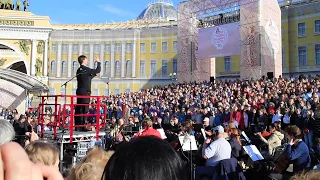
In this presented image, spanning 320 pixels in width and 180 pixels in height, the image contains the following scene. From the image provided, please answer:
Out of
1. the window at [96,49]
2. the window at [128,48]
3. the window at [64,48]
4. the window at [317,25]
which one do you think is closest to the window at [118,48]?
the window at [128,48]

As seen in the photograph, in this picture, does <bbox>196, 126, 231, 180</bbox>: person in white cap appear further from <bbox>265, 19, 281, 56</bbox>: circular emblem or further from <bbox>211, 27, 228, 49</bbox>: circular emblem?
<bbox>211, 27, 228, 49</bbox>: circular emblem

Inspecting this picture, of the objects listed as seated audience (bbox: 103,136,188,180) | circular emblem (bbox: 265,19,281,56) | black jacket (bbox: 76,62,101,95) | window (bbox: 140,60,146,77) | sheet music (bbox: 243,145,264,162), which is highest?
circular emblem (bbox: 265,19,281,56)

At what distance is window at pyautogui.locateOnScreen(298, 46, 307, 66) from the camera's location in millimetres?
38650

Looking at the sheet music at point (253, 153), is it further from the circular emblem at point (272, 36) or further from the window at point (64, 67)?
the window at point (64, 67)

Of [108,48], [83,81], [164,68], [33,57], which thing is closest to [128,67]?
[108,48]

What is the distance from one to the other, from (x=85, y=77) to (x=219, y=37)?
2365 cm

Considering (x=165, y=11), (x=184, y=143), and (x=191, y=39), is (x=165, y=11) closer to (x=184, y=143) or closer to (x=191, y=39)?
(x=191, y=39)

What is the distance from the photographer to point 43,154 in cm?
312

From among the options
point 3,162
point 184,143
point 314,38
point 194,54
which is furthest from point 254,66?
point 3,162

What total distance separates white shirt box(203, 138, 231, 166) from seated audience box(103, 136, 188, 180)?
545 cm

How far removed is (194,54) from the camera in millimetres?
33812

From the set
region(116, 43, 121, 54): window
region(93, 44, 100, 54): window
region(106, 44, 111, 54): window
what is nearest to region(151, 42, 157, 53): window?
region(116, 43, 121, 54): window

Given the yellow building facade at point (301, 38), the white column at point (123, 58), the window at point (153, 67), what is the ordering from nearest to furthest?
1. the yellow building facade at point (301, 38)
2. the window at point (153, 67)
3. the white column at point (123, 58)

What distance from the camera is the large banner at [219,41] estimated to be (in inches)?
1187
